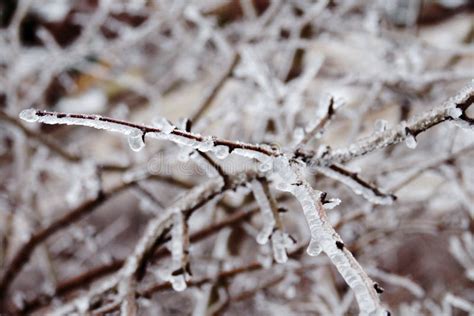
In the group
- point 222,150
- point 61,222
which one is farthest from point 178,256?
point 61,222

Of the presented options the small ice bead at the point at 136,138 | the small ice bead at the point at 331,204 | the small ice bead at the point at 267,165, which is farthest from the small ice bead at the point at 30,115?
the small ice bead at the point at 331,204

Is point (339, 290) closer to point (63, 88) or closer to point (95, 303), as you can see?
point (95, 303)

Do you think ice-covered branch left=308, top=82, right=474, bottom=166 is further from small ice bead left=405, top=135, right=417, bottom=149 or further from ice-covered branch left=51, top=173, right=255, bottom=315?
ice-covered branch left=51, top=173, right=255, bottom=315

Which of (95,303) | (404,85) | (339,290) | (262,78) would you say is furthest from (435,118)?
(339,290)

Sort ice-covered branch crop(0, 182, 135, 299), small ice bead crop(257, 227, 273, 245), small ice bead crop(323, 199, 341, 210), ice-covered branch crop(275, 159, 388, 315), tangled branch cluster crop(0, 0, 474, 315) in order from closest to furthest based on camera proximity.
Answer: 1. ice-covered branch crop(275, 159, 388, 315)
2. small ice bead crop(323, 199, 341, 210)
3. tangled branch cluster crop(0, 0, 474, 315)
4. small ice bead crop(257, 227, 273, 245)
5. ice-covered branch crop(0, 182, 135, 299)

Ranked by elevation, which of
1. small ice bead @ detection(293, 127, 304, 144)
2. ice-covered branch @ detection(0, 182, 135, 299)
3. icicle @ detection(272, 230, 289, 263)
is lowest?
icicle @ detection(272, 230, 289, 263)

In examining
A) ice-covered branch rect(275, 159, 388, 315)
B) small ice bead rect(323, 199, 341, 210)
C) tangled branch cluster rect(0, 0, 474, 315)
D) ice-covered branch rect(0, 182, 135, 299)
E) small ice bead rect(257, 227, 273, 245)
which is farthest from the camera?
ice-covered branch rect(0, 182, 135, 299)

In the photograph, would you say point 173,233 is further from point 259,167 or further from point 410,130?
point 410,130

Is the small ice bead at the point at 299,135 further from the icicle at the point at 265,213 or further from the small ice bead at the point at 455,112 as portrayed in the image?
the small ice bead at the point at 455,112

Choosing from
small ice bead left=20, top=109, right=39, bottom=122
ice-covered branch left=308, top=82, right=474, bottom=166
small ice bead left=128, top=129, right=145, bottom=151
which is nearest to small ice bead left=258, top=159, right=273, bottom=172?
ice-covered branch left=308, top=82, right=474, bottom=166
